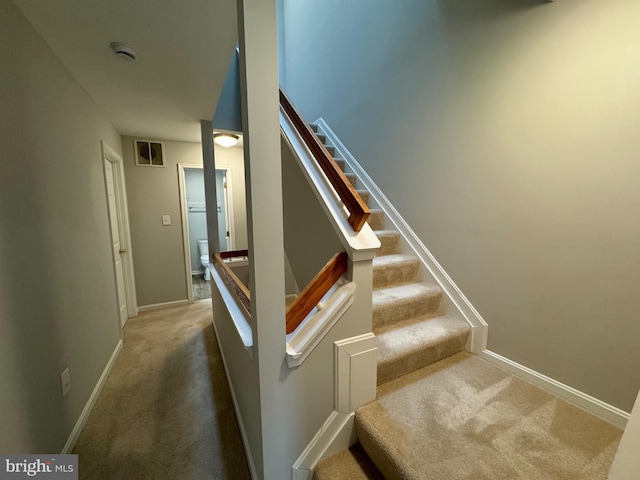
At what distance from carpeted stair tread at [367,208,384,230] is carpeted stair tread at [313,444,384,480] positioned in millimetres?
1553

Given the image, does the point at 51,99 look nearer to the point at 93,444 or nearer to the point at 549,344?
the point at 93,444

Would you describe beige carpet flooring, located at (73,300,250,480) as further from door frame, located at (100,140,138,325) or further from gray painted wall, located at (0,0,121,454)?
door frame, located at (100,140,138,325)

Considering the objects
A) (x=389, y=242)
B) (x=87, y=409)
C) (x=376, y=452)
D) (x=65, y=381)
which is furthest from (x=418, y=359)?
(x=87, y=409)

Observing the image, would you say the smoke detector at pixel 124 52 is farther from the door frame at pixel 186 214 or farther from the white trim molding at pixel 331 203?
the door frame at pixel 186 214

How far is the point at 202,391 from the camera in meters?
1.95

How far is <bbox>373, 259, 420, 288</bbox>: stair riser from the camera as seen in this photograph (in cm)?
184

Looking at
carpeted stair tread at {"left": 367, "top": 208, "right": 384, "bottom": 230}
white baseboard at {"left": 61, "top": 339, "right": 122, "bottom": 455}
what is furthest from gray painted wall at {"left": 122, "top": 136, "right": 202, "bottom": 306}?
carpeted stair tread at {"left": 367, "top": 208, "right": 384, "bottom": 230}

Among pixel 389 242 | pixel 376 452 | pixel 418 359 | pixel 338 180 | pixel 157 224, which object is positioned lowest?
pixel 376 452

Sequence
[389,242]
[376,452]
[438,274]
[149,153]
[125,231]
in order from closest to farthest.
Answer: [376,452] → [438,274] → [389,242] → [125,231] → [149,153]

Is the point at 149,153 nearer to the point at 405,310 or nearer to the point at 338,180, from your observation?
the point at 338,180

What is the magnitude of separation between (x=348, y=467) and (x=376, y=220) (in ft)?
5.46

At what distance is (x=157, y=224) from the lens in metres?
3.42

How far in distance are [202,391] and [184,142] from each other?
9.83 ft

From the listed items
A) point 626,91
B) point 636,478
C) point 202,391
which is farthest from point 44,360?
point 626,91
